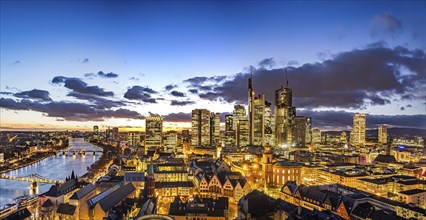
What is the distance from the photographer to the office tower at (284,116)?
118 meters

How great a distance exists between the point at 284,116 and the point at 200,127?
1195 inches

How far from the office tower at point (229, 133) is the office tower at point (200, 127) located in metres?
6.87

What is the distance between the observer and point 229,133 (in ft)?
393

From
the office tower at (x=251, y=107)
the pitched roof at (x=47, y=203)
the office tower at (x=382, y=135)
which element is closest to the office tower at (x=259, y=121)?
the office tower at (x=251, y=107)

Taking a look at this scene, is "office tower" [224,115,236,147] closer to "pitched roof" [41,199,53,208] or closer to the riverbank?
the riverbank

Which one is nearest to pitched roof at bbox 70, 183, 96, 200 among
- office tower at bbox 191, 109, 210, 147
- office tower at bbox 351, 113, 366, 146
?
office tower at bbox 191, 109, 210, 147

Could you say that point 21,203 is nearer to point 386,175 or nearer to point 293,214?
point 293,214

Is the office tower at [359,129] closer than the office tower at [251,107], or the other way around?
the office tower at [251,107]

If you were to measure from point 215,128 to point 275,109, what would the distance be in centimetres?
2359

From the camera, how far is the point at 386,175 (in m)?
47.3

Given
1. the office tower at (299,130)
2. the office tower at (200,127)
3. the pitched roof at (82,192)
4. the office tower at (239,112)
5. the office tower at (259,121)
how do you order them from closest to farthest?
the pitched roof at (82,192) → the office tower at (259,121) → the office tower at (200,127) → the office tower at (239,112) → the office tower at (299,130)

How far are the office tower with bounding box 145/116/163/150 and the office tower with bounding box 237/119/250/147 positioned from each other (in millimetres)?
25975

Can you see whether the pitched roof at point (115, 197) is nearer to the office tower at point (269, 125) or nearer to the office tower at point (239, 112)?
the office tower at point (269, 125)

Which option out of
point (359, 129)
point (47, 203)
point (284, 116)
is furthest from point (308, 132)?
point (47, 203)
